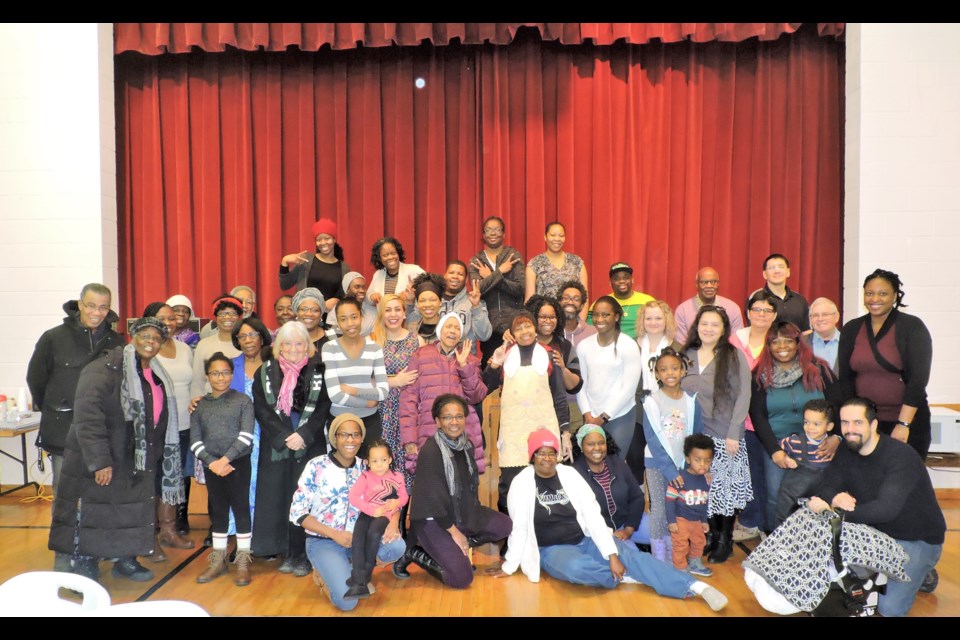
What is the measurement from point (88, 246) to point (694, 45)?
17.4ft

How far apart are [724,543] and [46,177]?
5.73 meters

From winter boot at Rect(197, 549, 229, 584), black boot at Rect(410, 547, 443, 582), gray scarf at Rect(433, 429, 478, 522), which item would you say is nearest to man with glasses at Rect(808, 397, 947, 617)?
gray scarf at Rect(433, 429, 478, 522)

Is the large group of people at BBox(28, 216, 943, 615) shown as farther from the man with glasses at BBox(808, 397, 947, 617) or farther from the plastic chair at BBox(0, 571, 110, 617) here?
the plastic chair at BBox(0, 571, 110, 617)

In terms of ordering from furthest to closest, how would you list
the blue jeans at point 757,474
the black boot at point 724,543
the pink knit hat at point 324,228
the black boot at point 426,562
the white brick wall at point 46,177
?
1. the white brick wall at point 46,177
2. the pink knit hat at point 324,228
3. the blue jeans at point 757,474
4. the black boot at point 724,543
5. the black boot at point 426,562

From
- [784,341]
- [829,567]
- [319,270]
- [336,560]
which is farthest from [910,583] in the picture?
[319,270]

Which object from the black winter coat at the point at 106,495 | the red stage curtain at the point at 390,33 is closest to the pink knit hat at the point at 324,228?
the red stage curtain at the point at 390,33

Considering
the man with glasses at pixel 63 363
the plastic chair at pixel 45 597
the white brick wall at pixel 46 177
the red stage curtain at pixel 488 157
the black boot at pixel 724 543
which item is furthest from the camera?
the red stage curtain at pixel 488 157

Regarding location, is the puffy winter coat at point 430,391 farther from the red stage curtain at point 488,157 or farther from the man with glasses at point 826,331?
the red stage curtain at point 488,157

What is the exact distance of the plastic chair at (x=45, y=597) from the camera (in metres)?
2.07

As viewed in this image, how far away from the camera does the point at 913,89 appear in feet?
20.1

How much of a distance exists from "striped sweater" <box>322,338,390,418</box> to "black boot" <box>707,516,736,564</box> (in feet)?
6.43

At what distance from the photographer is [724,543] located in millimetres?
4312

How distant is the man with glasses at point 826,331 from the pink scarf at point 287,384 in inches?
114

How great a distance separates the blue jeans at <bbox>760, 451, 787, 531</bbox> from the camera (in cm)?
432
